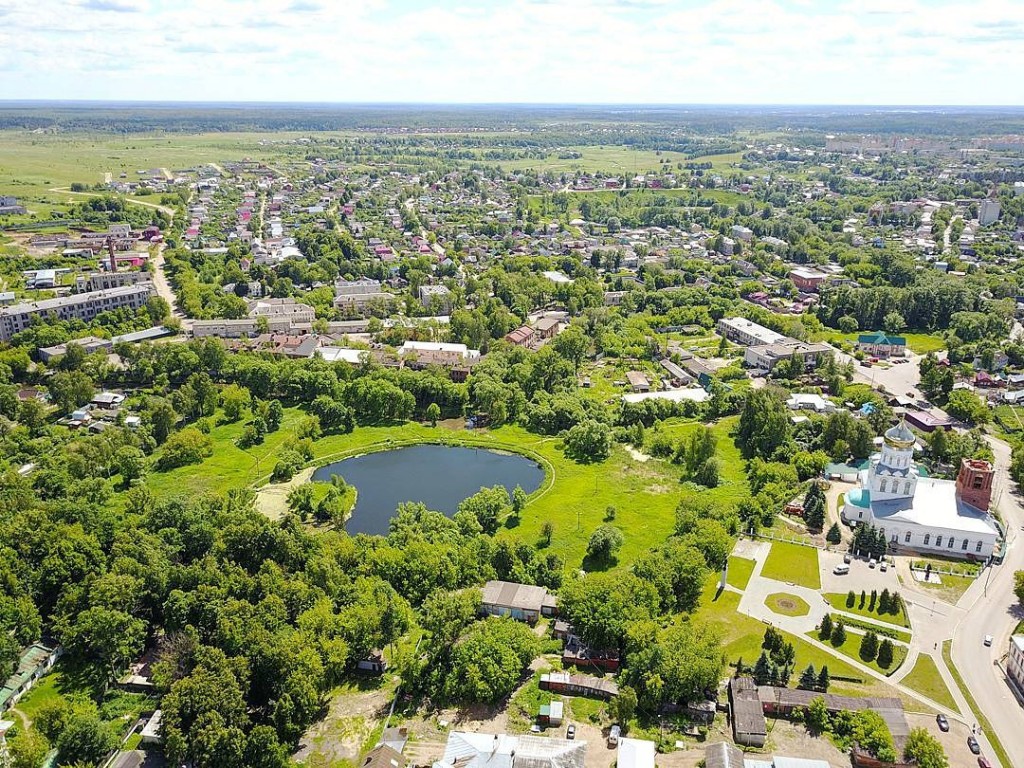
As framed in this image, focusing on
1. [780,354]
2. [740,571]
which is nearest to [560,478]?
[740,571]

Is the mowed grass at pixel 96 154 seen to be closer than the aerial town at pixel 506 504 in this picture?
No

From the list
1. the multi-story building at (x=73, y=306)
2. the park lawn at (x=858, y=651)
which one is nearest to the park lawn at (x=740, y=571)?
the park lawn at (x=858, y=651)

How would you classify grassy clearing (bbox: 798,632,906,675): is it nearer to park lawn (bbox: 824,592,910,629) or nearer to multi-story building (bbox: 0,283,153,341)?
park lawn (bbox: 824,592,910,629)

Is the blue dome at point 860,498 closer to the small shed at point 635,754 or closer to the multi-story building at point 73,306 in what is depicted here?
the small shed at point 635,754

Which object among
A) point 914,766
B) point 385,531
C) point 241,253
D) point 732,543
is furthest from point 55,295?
point 914,766

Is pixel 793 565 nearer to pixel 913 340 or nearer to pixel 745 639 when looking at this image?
pixel 745 639

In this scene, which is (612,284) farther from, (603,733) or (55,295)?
(603,733)
